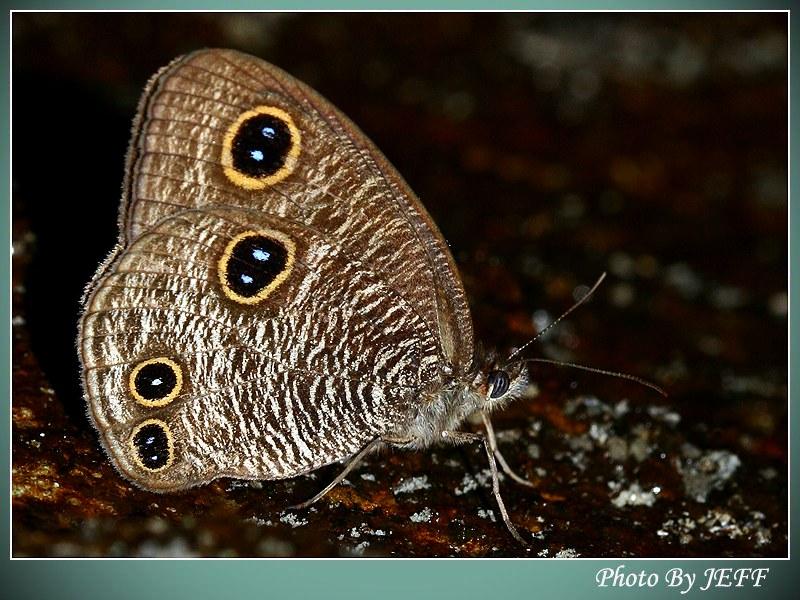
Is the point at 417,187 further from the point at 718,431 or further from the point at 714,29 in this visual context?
the point at 714,29

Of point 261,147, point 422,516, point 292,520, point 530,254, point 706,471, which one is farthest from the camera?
point 530,254

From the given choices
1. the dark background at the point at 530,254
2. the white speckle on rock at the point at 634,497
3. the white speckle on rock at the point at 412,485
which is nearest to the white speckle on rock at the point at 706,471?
the dark background at the point at 530,254

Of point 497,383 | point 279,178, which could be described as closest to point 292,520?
point 497,383

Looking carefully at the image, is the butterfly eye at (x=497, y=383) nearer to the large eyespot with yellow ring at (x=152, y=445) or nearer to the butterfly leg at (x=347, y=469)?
the butterfly leg at (x=347, y=469)

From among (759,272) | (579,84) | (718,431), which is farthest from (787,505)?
(579,84)

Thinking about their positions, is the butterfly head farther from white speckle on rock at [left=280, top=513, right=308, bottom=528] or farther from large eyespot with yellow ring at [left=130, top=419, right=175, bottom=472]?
large eyespot with yellow ring at [left=130, top=419, right=175, bottom=472]

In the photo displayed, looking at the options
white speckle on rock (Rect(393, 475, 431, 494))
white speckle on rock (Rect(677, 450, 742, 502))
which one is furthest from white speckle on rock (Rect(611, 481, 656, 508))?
white speckle on rock (Rect(393, 475, 431, 494))

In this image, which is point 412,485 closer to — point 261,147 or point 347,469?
point 347,469
